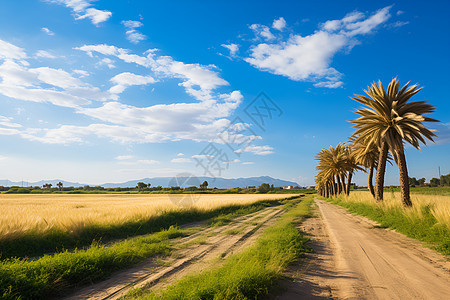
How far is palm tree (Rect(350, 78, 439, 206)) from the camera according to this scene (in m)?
16.5

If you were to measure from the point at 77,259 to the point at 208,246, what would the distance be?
15.9 ft

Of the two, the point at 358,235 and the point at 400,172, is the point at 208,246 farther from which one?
the point at 400,172

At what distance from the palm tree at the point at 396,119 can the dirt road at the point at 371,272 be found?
30.7ft

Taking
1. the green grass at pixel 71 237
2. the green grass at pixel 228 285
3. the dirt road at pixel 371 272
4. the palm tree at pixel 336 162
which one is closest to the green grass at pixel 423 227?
the dirt road at pixel 371 272

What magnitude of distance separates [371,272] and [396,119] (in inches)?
573

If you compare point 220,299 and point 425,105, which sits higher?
point 425,105

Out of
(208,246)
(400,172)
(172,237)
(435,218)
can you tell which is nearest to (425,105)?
(400,172)

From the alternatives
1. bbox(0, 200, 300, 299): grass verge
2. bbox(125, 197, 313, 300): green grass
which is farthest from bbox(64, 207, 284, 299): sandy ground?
bbox(125, 197, 313, 300): green grass

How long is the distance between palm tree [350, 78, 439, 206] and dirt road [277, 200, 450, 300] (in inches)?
369

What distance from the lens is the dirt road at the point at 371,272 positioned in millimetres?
5039

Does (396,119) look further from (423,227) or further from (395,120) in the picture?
(423,227)

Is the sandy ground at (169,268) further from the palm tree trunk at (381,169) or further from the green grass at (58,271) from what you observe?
the palm tree trunk at (381,169)

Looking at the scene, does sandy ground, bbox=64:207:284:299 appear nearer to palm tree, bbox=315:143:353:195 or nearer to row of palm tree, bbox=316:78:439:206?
row of palm tree, bbox=316:78:439:206

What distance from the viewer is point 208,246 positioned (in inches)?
389
